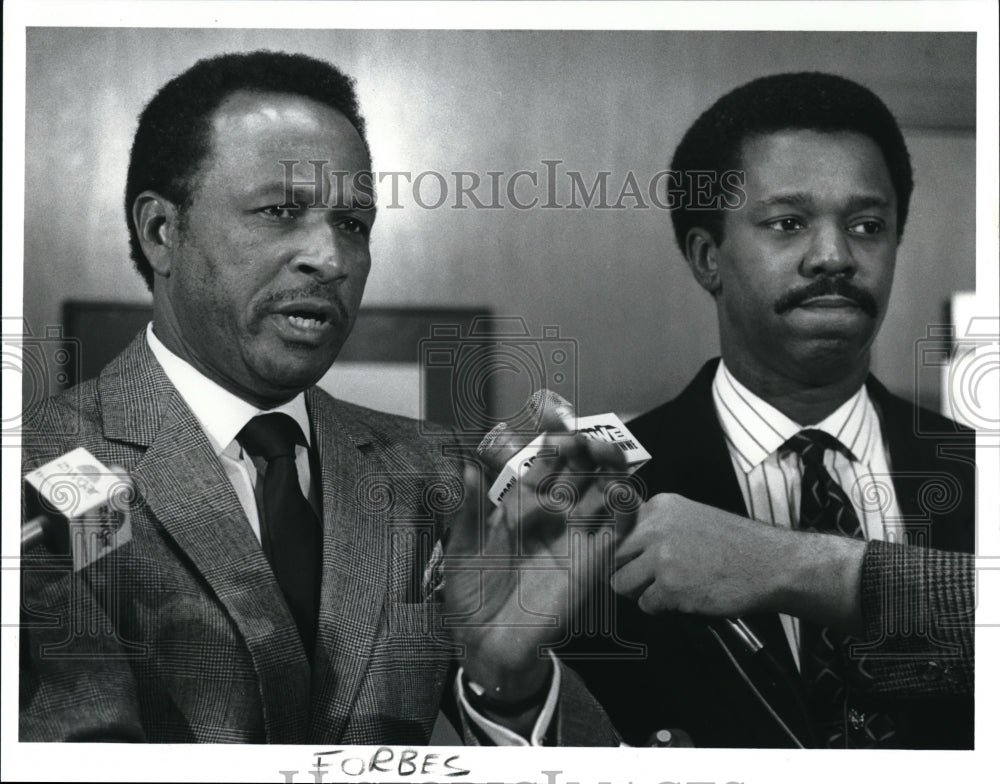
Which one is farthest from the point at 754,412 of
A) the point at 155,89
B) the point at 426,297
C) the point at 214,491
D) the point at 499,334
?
the point at 155,89

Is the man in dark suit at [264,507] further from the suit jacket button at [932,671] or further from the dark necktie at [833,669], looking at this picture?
the suit jacket button at [932,671]

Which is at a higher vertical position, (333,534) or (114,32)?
(114,32)

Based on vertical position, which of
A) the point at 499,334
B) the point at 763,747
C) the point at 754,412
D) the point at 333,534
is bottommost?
the point at 763,747

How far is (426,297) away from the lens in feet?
11.5

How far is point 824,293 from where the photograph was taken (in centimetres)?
348

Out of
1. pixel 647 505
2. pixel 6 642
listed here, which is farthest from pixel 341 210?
pixel 6 642

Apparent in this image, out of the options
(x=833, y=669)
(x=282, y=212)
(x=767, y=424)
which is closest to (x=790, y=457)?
(x=767, y=424)

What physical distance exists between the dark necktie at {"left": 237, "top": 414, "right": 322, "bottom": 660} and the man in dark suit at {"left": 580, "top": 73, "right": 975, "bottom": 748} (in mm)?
811

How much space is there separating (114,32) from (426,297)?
1118mm

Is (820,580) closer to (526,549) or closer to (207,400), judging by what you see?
(526,549)

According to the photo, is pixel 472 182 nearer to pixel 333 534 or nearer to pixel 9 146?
pixel 333 534

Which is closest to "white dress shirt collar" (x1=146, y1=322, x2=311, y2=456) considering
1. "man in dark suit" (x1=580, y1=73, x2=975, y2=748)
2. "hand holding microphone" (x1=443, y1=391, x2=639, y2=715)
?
"hand holding microphone" (x1=443, y1=391, x2=639, y2=715)

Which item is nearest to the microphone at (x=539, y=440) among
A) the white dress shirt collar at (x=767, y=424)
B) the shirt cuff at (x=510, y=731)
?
the white dress shirt collar at (x=767, y=424)

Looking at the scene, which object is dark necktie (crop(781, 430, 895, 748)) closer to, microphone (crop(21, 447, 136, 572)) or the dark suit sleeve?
the dark suit sleeve
